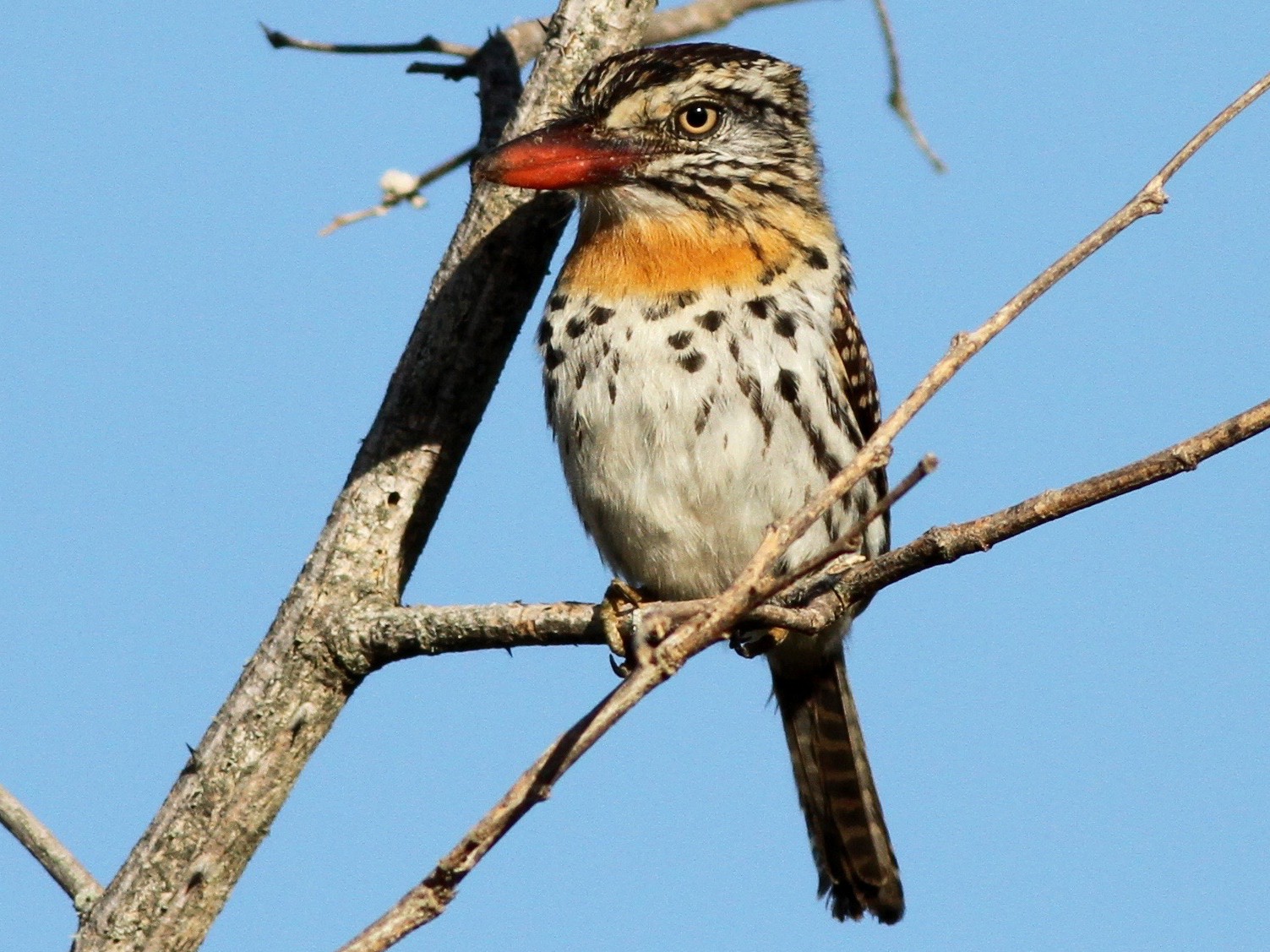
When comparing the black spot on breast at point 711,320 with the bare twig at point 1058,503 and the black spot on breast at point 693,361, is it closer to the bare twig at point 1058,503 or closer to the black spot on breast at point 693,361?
the black spot on breast at point 693,361

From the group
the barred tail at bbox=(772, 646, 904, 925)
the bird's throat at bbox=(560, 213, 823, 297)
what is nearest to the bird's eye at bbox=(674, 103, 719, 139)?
the bird's throat at bbox=(560, 213, 823, 297)

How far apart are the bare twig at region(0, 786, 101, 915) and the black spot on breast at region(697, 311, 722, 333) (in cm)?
245

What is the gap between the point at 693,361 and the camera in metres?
5.41

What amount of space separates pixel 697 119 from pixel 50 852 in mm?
3112

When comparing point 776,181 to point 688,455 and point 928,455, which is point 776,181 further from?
point 928,455

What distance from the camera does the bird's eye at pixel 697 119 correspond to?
19.0ft

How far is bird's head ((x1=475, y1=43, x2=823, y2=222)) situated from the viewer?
5.49 meters

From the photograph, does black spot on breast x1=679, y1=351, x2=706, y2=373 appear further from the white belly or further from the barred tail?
the barred tail

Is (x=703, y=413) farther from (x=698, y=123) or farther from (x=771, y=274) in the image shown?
(x=698, y=123)

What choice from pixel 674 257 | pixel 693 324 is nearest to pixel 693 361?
pixel 693 324

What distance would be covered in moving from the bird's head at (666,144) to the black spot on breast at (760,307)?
37cm

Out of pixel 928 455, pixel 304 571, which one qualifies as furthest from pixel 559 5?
pixel 928 455

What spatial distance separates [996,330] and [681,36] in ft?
12.1

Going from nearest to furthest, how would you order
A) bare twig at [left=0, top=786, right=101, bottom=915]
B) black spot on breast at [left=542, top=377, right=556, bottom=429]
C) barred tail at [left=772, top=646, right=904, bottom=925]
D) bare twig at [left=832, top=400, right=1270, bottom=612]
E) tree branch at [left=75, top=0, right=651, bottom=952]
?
1. bare twig at [left=832, top=400, right=1270, bottom=612]
2. bare twig at [left=0, top=786, right=101, bottom=915]
3. tree branch at [left=75, top=0, right=651, bottom=952]
4. black spot on breast at [left=542, top=377, right=556, bottom=429]
5. barred tail at [left=772, top=646, right=904, bottom=925]
